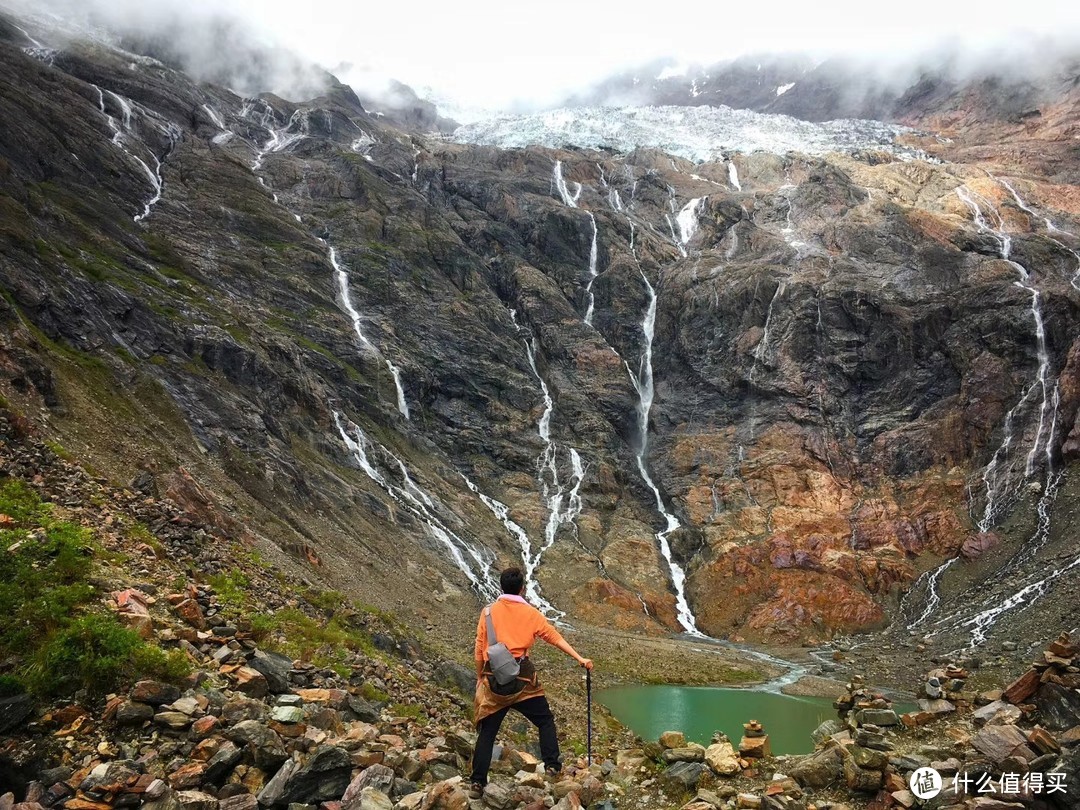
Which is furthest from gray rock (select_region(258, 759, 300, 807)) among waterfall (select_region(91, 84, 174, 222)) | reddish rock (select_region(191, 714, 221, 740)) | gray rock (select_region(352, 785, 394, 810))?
waterfall (select_region(91, 84, 174, 222))

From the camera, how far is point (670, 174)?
140 meters

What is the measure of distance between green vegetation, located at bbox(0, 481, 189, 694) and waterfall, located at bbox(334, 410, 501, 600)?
128 ft

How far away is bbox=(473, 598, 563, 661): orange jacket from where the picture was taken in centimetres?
794

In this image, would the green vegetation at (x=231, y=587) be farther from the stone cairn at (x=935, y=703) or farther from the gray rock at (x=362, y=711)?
the stone cairn at (x=935, y=703)

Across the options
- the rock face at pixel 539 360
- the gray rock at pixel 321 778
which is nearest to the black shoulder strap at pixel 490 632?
the gray rock at pixel 321 778

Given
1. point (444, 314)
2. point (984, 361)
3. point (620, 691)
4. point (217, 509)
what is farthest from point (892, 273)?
point (217, 509)

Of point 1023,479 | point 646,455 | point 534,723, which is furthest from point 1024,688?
A: point 646,455

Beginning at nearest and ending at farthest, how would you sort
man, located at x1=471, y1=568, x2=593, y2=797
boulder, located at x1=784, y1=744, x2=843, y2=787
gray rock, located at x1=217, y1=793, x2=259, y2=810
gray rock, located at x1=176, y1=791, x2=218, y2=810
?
1. gray rock, located at x1=176, y1=791, x2=218, y2=810
2. gray rock, located at x1=217, y1=793, x2=259, y2=810
3. man, located at x1=471, y1=568, x2=593, y2=797
4. boulder, located at x1=784, y1=744, x2=843, y2=787

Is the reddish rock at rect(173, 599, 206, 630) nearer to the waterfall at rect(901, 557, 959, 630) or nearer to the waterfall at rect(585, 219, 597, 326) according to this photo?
the waterfall at rect(901, 557, 959, 630)

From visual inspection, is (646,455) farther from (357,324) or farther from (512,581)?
(512,581)

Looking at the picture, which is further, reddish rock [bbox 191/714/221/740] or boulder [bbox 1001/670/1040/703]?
boulder [bbox 1001/670/1040/703]

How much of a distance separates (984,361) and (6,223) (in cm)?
8842

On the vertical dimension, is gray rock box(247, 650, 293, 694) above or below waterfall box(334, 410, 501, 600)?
below

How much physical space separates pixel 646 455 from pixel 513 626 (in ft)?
236
